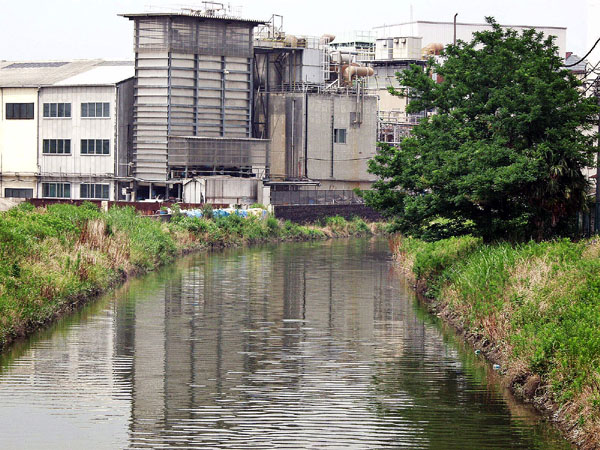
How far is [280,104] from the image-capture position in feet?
252

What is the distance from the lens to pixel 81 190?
71.8 meters

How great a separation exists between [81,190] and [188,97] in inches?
379

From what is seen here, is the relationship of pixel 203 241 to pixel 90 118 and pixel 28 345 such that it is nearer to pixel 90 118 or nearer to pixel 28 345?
pixel 90 118

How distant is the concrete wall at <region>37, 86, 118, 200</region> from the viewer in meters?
70.8

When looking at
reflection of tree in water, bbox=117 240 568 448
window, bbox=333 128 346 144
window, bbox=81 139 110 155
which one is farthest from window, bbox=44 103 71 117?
reflection of tree in water, bbox=117 240 568 448

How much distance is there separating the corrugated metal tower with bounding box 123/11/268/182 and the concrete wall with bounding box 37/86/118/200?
5.92 feet

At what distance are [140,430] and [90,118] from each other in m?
54.0

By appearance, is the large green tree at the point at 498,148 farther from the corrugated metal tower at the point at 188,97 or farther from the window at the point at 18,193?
the window at the point at 18,193

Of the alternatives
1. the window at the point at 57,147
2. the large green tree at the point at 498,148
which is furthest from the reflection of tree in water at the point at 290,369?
the window at the point at 57,147

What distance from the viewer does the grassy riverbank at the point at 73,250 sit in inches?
1107

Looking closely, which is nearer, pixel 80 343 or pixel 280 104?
pixel 80 343

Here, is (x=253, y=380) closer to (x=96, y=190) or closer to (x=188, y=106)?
(x=188, y=106)

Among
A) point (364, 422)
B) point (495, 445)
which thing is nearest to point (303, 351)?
point (364, 422)

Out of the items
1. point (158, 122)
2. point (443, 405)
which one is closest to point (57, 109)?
point (158, 122)
